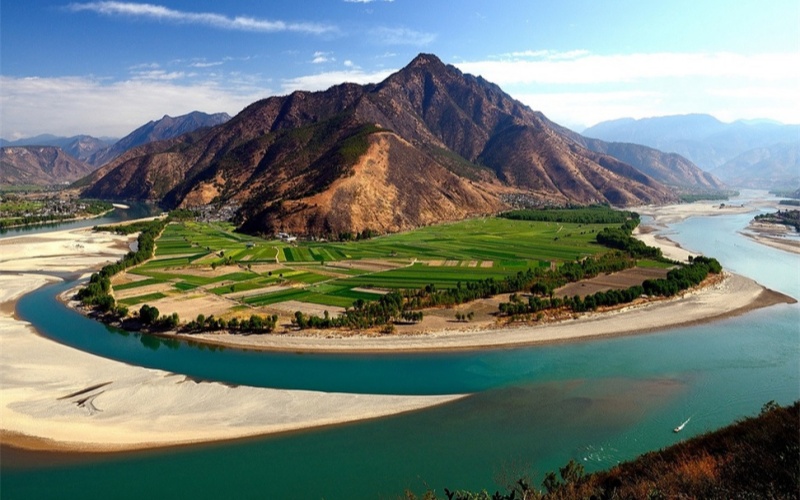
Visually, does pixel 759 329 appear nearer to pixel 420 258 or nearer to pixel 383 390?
pixel 383 390

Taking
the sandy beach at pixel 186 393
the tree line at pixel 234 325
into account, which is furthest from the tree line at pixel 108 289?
the sandy beach at pixel 186 393

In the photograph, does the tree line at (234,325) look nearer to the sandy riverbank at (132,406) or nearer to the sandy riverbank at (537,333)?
the sandy riverbank at (537,333)

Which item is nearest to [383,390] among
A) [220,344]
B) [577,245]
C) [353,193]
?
[220,344]

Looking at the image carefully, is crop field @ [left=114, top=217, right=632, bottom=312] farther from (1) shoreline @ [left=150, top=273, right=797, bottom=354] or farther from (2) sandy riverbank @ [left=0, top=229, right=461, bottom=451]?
(2) sandy riverbank @ [left=0, top=229, right=461, bottom=451]

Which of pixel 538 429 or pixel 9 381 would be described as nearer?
pixel 538 429

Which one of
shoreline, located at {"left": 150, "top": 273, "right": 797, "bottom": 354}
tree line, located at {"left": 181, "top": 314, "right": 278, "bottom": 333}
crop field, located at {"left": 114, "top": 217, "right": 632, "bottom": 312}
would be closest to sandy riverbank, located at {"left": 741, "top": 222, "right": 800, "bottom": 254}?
crop field, located at {"left": 114, "top": 217, "right": 632, "bottom": 312}
